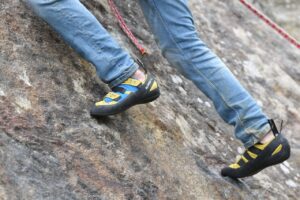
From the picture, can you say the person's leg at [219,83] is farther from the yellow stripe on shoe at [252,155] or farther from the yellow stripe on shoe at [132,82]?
the yellow stripe on shoe at [132,82]

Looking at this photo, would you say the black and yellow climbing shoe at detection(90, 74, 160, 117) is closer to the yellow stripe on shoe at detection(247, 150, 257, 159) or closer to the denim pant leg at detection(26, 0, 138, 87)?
the denim pant leg at detection(26, 0, 138, 87)

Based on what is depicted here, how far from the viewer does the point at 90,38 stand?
2994mm

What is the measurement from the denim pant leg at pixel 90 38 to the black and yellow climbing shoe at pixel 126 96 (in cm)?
5

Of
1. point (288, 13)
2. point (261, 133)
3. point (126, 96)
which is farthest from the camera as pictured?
point (288, 13)

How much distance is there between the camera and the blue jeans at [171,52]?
2.98 metres

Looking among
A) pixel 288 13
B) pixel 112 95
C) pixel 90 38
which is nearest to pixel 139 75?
pixel 112 95

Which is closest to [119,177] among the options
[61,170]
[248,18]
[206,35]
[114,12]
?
[61,170]

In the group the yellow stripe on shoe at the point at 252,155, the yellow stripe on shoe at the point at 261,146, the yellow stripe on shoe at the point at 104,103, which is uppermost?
the yellow stripe on shoe at the point at 104,103

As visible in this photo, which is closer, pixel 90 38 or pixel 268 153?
pixel 90 38

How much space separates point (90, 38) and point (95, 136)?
0.57 m

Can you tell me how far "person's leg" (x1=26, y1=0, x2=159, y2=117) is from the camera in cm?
297

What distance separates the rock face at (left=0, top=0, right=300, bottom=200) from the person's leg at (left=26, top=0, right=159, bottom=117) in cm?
22

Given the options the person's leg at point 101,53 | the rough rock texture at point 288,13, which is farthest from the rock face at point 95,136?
the rough rock texture at point 288,13

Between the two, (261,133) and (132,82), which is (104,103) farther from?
(261,133)
